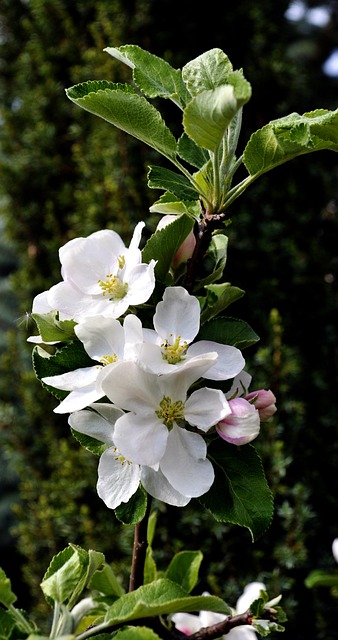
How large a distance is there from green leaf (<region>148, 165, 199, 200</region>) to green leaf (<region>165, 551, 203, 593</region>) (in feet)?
1.31

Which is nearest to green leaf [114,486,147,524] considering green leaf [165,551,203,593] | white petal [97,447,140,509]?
white petal [97,447,140,509]

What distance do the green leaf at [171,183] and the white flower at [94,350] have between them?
0.41 ft

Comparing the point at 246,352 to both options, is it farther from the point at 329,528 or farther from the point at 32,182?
the point at 32,182

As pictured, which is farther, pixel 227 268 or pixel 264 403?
pixel 227 268

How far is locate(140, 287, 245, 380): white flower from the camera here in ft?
A: 1.73

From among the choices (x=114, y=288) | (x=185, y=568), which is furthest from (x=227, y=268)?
(x=114, y=288)

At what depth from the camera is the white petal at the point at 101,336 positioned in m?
0.53

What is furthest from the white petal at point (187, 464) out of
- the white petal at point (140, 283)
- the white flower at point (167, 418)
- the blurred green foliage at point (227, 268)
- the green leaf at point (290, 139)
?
the blurred green foliage at point (227, 268)

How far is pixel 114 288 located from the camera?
1.88ft

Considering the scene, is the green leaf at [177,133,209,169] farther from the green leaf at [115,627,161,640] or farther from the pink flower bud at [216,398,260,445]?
the green leaf at [115,627,161,640]

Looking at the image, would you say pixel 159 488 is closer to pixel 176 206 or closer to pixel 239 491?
pixel 239 491

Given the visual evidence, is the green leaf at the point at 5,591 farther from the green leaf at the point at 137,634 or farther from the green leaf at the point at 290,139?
the green leaf at the point at 290,139

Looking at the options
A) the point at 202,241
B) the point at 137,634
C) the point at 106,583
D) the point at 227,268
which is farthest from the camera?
the point at 227,268

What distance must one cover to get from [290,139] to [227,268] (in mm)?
1213
